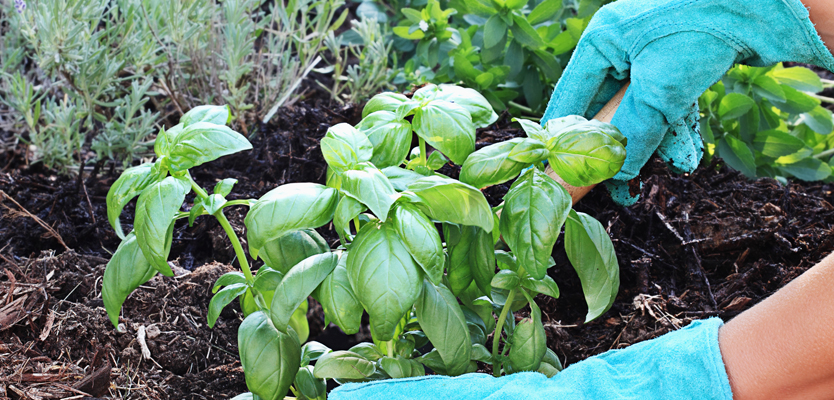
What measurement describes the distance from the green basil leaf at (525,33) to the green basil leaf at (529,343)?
3.56 feet

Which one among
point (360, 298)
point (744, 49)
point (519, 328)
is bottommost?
point (519, 328)

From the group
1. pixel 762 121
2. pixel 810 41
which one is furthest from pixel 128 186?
pixel 762 121

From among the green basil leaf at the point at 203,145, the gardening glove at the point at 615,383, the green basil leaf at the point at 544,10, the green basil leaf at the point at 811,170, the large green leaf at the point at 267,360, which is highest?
the green basil leaf at the point at 203,145

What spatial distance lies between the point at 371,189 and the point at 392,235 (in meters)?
0.07

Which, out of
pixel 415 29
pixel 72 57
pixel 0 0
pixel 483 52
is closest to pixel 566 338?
pixel 483 52

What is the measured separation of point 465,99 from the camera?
988 mm

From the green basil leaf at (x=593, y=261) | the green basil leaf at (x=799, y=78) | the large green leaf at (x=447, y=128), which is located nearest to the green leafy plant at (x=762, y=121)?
the green basil leaf at (x=799, y=78)

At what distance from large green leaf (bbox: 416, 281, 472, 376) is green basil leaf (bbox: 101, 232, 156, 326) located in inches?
16.5

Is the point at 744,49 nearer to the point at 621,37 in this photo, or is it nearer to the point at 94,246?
the point at 621,37

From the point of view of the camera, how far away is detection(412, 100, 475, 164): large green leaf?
34.9 inches

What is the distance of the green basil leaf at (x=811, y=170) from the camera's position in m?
1.94

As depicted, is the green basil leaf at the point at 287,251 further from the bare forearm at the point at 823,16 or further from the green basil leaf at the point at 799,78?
the green basil leaf at the point at 799,78

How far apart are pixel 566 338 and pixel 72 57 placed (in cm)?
146

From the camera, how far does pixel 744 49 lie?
1075 millimetres
